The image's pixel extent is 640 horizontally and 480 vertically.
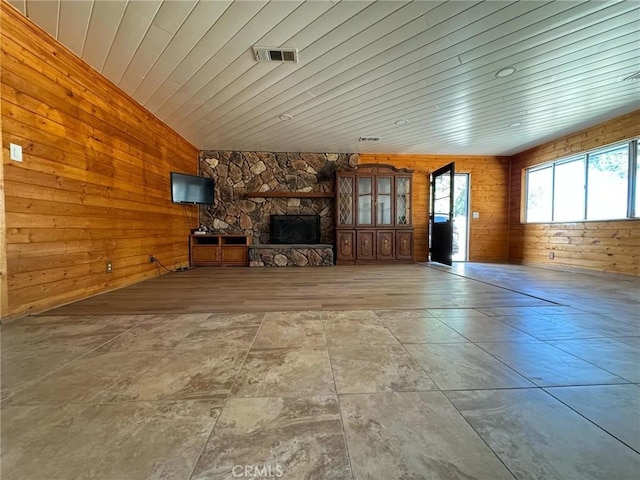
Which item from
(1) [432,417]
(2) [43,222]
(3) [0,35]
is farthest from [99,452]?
(3) [0,35]

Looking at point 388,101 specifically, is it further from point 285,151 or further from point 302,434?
point 302,434

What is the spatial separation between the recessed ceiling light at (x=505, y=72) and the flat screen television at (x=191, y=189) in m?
4.85

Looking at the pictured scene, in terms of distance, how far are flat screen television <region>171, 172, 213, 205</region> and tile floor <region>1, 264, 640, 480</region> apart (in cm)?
300

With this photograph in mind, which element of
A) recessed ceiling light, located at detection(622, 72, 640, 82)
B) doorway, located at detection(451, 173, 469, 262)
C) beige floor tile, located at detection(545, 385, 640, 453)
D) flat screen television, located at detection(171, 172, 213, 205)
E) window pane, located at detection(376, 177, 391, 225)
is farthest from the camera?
doorway, located at detection(451, 173, 469, 262)

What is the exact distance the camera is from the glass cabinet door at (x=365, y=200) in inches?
224

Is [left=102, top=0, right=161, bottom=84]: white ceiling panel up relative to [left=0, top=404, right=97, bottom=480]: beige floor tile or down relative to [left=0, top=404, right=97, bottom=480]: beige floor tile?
up

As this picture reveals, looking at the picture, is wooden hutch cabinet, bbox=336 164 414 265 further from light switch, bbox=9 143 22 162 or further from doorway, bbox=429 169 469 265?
light switch, bbox=9 143 22 162

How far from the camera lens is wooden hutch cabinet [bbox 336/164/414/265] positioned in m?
5.64

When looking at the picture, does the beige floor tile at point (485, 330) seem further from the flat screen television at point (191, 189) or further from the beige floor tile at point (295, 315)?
the flat screen television at point (191, 189)

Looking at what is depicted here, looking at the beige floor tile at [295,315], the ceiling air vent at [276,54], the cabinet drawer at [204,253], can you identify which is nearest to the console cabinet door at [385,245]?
the cabinet drawer at [204,253]

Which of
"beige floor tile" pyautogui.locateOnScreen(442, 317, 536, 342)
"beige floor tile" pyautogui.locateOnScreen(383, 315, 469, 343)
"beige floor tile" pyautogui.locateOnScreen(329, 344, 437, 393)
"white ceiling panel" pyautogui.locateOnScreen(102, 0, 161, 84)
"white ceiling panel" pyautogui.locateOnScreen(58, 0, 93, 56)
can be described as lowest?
"beige floor tile" pyautogui.locateOnScreen(442, 317, 536, 342)

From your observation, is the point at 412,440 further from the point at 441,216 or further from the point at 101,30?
the point at 441,216

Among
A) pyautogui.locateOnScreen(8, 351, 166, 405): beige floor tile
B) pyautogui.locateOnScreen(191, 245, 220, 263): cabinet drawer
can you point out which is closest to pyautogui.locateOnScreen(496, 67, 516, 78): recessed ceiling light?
pyautogui.locateOnScreen(8, 351, 166, 405): beige floor tile

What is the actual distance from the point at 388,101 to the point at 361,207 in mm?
2528
